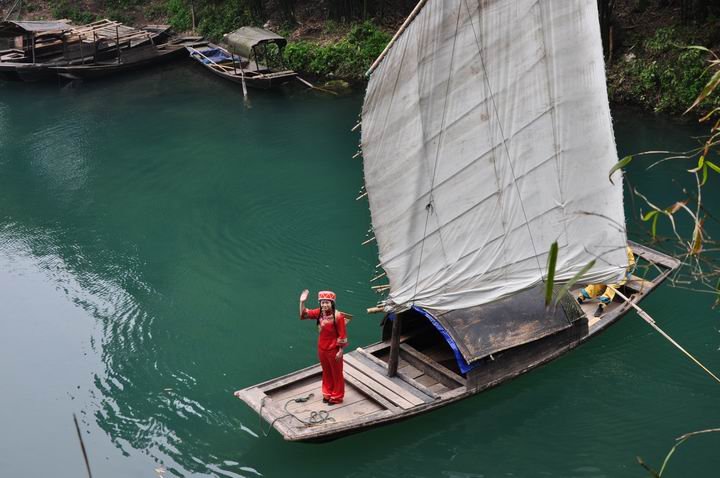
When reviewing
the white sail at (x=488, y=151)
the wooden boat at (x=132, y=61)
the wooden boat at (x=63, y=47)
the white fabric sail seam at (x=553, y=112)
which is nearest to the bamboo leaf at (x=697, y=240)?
the white sail at (x=488, y=151)

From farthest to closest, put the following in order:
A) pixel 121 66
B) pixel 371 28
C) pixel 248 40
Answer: pixel 121 66
pixel 371 28
pixel 248 40

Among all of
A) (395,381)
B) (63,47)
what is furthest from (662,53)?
(63,47)

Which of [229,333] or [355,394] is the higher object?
[355,394]

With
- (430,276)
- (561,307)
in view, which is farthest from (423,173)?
(561,307)

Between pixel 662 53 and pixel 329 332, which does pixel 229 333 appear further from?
pixel 662 53

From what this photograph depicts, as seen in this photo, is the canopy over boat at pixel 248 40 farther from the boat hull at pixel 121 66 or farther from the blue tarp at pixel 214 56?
the boat hull at pixel 121 66

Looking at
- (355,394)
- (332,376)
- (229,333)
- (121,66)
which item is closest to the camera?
(332,376)

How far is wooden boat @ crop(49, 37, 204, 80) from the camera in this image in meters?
26.2

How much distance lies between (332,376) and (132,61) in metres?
20.3

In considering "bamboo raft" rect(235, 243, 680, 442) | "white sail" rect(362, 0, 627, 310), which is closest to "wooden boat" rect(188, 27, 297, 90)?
"bamboo raft" rect(235, 243, 680, 442)

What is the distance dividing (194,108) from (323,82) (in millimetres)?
3917

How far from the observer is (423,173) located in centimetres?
964

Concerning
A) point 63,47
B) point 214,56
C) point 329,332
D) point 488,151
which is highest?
point 488,151

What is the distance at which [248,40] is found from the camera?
23.6 metres
